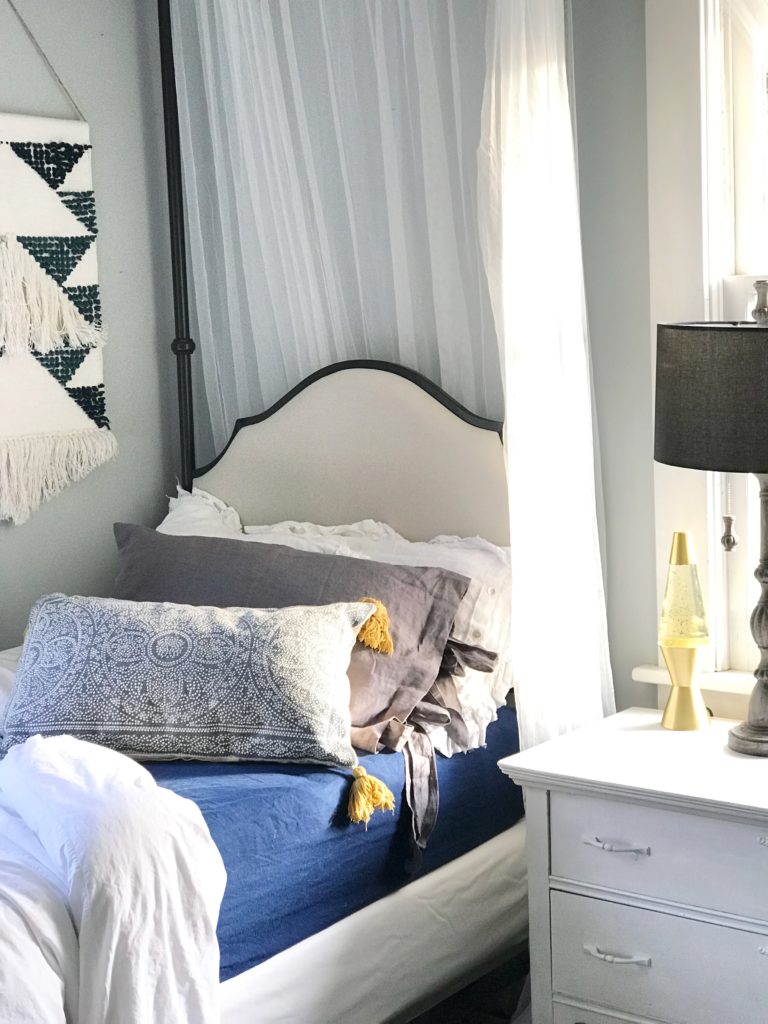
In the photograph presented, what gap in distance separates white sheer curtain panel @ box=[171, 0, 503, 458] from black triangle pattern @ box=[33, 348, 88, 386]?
0.31 metres

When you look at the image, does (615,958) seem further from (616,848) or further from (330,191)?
(330,191)

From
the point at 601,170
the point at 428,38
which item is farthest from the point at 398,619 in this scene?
the point at 428,38

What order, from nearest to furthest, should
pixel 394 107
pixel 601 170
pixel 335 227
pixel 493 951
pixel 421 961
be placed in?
1. pixel 421 961
2. pixel 493 951
3. pixel 601 170
4. pixel 394 107
5. pixel 335 227

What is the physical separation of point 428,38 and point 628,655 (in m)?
1.29

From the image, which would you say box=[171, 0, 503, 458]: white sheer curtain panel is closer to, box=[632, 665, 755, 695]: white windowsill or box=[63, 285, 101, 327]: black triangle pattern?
box=[63, 285, 101, 327]: black triangle pattern

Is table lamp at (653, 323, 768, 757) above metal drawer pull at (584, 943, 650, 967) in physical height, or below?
above

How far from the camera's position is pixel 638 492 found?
95.4 inches

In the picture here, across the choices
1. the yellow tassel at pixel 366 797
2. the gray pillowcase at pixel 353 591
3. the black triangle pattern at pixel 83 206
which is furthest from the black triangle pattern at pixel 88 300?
the yellow tassel at pixel 366 797

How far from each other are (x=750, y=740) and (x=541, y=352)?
0.76 m

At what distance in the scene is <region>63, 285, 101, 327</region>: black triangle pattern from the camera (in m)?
2.93

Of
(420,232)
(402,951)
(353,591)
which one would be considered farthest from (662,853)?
(420,232)

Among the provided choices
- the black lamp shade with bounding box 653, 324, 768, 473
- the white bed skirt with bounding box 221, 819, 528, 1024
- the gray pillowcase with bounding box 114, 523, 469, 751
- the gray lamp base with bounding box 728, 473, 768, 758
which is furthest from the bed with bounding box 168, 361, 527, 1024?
the black lamp shade with bounding box 653, 324, 768, 473

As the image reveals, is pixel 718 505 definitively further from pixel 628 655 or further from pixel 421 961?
pixel 421 961

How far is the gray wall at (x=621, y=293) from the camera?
2.36 meters
